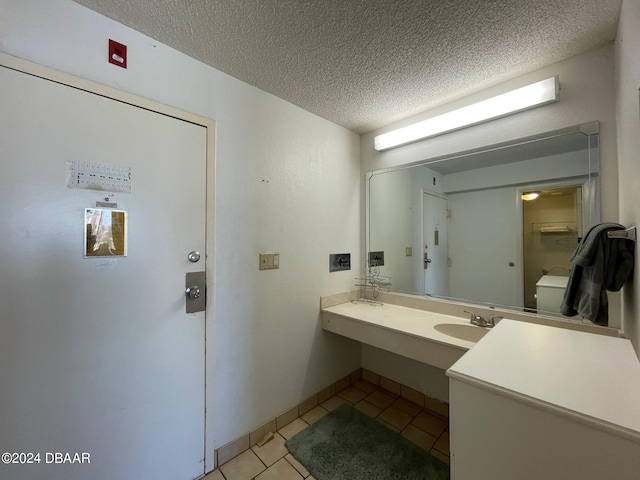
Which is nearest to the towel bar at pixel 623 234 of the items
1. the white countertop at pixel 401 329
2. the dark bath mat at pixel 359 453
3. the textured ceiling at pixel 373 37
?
the white countertop at pixel 401 329

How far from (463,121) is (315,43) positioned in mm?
1076

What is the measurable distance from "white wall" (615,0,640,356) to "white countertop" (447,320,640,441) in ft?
0.47

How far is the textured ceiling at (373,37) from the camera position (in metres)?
1.04

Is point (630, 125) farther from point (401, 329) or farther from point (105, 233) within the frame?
point (105, 233)

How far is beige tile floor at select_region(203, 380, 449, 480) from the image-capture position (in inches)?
53.9

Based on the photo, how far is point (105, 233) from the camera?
1.08 metres

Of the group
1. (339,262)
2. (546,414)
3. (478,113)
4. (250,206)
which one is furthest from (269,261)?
(478,113)

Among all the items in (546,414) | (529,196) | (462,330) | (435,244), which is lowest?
(462,330)

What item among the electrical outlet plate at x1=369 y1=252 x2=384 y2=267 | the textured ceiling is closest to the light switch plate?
the electrical outlet plate at x1=369 y1=252 x2=384 y2=267

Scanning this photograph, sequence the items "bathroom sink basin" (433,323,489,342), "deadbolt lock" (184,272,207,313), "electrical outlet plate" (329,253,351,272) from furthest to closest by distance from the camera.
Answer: "electrical outlet plate" (329,253,351,272)
"bathroom sink basin" (433,323,489,342)
"deadbolt lock" (184,272,207,313)

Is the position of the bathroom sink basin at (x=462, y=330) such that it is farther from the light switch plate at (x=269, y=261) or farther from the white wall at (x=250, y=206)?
the light switch plate at (x=269, y=261)

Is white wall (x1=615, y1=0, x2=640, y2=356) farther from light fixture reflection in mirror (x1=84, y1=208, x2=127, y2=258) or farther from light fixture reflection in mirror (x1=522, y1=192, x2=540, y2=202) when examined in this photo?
light fixture reflection in mirror (x1=84, y1=208, x2=127, y2=258)

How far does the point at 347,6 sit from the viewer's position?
40.8 inches

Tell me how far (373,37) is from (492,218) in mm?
1321
